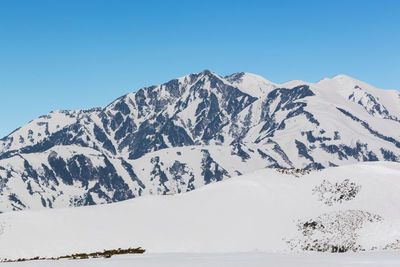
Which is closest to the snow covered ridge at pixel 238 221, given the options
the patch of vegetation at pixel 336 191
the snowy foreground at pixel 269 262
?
the patch of vegetation at pixel 336 191

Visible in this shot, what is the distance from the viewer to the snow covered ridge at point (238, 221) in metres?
50.5


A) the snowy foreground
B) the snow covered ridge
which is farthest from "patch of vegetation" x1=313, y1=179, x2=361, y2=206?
the snowy foreground

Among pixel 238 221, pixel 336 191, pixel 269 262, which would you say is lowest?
pixel 269 262

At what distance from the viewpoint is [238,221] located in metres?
56.8

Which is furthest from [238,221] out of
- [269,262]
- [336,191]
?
[269,262]

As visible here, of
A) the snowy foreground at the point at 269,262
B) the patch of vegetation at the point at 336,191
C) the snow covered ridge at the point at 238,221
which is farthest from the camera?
the patch of vegetation at the point at 336,191

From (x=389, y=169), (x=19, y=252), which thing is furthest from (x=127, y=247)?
(x=389, y=169)

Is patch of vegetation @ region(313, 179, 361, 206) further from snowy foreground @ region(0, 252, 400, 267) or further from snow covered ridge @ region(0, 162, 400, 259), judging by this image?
snowy foreground @ region(0, 252, 400, 267)

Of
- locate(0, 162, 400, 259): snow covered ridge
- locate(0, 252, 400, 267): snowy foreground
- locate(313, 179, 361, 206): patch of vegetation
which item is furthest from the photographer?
locate(313, 179, 361, 206): patch of vegetation

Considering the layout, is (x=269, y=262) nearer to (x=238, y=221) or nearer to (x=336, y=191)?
(x=238, y=221)

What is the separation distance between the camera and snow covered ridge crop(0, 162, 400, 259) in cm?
5047

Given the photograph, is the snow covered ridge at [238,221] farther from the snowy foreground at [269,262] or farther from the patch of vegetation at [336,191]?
the snowy foreground at [269,262]

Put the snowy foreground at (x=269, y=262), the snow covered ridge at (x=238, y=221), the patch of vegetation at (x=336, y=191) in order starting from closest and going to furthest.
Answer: the snowy foreground at (x=269, y=262)
the snow covered ridge at (x=238, y=221)
the patch of vegetation at (x=336, y=191)

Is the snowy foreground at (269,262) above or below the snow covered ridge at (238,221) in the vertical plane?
below
